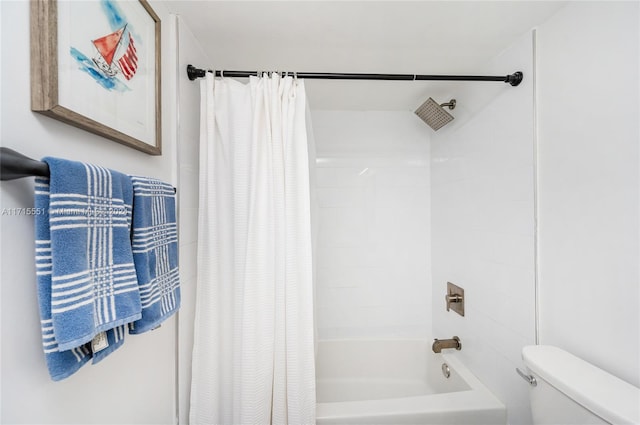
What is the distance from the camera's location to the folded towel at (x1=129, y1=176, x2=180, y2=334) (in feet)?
2.31

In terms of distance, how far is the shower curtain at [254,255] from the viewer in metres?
1.09

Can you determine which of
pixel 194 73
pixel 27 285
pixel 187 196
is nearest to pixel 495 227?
pixel 187 196

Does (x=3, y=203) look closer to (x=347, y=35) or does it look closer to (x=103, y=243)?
(x=103, y=243)

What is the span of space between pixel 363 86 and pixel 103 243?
5.01ft

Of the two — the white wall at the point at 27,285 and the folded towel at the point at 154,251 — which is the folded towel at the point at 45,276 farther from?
the folded towel at the point at 154,251

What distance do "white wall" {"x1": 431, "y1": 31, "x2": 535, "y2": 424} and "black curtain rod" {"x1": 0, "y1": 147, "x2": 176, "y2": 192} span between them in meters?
1.56

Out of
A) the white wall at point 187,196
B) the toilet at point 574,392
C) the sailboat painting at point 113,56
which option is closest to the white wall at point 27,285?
the sailboat painting at point 113,56

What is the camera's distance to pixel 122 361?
779mm

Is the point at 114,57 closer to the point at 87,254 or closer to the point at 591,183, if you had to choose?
the point at 87,254

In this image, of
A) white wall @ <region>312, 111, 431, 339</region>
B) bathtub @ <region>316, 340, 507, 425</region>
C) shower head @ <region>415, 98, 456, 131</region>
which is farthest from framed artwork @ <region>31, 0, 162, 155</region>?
bathtub @ <region>316, 340, 507, 425</region>

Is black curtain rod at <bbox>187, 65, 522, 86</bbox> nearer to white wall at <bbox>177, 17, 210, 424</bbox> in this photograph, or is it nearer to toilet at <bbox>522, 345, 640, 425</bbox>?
white wall at <bbox>177, 17, 210, 424</bbox>

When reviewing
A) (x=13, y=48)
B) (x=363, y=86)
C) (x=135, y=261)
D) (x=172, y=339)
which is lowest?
(x=172, y=339)

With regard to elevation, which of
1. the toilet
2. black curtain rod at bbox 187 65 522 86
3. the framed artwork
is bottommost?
the toilet

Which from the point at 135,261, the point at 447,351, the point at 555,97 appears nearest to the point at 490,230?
the point at 555,97
